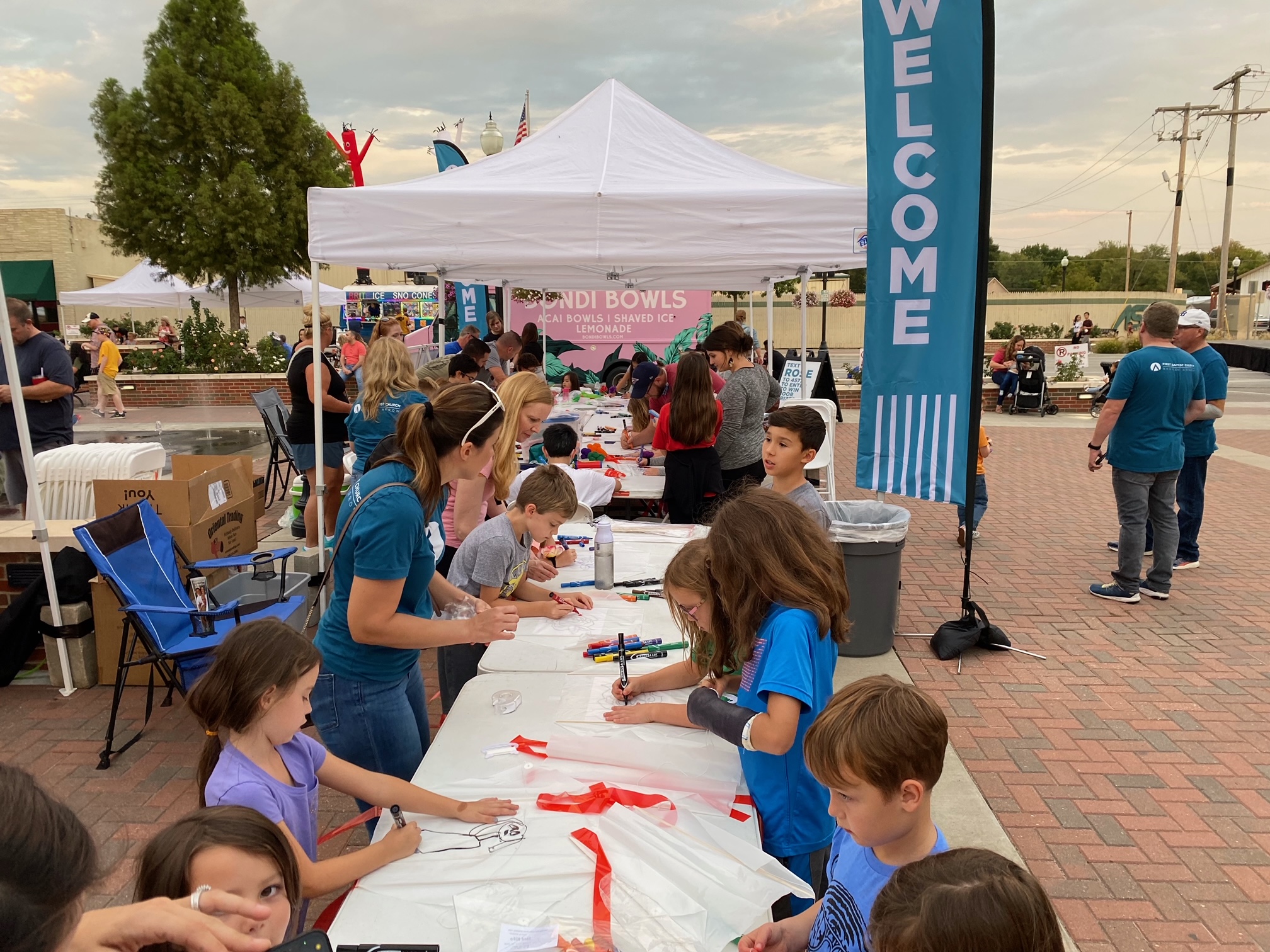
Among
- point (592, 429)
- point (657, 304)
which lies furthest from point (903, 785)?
point (657, 304)

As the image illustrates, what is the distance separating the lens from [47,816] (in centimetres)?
86

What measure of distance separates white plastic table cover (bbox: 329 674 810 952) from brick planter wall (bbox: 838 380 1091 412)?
46.8 ft

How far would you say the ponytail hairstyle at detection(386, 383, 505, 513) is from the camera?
218 centimetres

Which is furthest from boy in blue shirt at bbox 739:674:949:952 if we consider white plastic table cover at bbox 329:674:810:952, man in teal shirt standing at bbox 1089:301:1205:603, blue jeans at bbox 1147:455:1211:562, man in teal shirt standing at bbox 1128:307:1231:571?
blue jeans at bbox 1147:455:1211:562

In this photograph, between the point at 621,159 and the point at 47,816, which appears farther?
the point at 621,159

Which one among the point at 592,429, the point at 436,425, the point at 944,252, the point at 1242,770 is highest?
the point at 944,252

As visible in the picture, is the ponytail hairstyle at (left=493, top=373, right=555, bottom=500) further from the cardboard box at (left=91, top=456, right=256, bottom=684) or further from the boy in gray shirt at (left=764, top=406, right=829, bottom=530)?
the cardboard box at (left=91, top=456, right=256, bottom=684)

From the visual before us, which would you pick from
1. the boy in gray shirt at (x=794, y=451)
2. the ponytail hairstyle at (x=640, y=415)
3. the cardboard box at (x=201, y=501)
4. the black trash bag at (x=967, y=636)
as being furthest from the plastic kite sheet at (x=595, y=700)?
the ponytail hairstyle at (x=640, y=415)

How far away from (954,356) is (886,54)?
62.6 inches

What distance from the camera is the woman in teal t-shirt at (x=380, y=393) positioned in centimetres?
535

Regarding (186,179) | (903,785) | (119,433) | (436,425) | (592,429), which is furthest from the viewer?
(186,179)

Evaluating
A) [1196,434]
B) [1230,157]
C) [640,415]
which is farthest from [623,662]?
[1230,157]

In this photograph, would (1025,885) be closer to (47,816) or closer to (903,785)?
(903,785)

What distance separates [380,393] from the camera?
538cm
